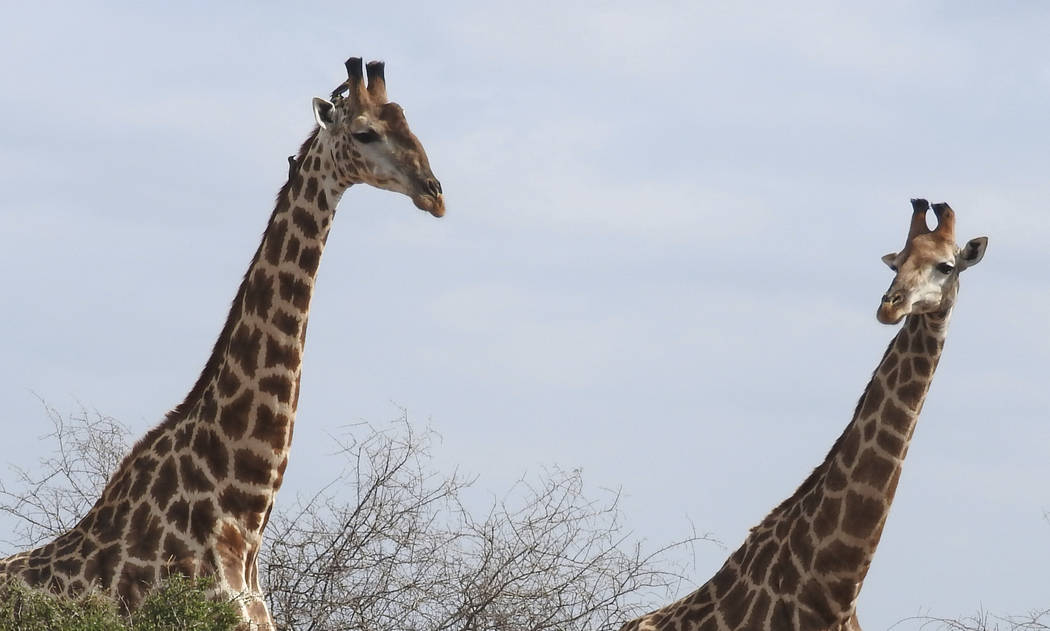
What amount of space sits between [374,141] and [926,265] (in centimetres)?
323

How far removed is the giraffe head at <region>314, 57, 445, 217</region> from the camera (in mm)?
9148

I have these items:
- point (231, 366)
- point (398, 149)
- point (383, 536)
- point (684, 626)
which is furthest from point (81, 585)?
point (383, 536)

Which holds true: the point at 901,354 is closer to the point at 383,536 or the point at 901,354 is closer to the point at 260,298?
the point at 260,298

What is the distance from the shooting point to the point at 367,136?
9.34 metres

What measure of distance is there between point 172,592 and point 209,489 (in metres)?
1.47

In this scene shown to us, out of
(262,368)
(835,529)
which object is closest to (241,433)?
(262,368)

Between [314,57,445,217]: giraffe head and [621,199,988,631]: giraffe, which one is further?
[621,199,988,631]: giraffe

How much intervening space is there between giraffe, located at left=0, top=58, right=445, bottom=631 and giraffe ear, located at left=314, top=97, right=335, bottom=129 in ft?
0.03

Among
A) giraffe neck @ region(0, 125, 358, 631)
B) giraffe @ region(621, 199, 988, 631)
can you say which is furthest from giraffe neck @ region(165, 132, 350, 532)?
giraffe @ region(621, 199, 988, 631)

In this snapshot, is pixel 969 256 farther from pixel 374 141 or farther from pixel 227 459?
pixel 227 459

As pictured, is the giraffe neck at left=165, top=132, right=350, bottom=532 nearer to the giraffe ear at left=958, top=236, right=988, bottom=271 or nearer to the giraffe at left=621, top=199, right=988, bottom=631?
the giraffe at left=621, top=199, right=988, bottom=631

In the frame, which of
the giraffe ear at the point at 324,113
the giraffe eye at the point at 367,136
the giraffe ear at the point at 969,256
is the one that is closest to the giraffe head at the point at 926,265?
the giraffe ear at the point at 969,256

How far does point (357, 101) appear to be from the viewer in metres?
9.61

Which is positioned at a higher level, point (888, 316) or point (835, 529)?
point (888, 316)
